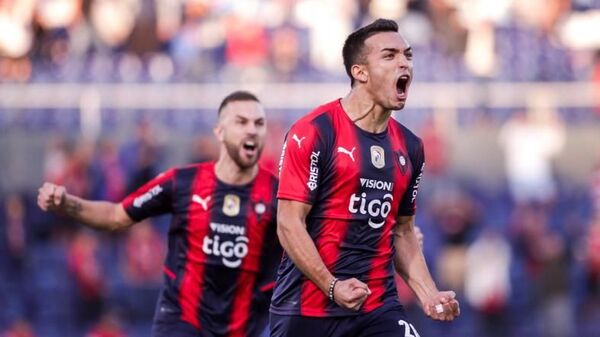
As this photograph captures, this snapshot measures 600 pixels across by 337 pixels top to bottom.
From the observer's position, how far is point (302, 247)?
7.19 meters

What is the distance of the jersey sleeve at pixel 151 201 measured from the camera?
9.44 metres

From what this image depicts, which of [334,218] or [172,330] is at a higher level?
[334,218]

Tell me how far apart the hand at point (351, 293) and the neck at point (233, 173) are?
2.65 m

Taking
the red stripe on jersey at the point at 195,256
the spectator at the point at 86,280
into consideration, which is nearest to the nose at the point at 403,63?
the red stripe on jersey at the point at 195,256

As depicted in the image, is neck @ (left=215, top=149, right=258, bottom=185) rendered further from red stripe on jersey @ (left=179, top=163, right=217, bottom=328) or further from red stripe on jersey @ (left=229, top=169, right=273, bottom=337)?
red stripe on jersey @ (left=229, top=169, right=273, bottom=337)

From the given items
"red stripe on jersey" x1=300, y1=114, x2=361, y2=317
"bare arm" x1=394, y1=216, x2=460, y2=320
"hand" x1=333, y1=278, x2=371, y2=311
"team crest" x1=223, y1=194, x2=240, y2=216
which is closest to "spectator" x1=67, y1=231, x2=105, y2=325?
"team crest" x1=223, y1=194, x2=240, y2=216

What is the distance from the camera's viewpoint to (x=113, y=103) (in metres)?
18.7

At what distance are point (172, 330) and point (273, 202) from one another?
3.62 ft

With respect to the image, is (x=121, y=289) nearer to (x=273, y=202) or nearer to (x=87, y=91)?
(x=87, y=91)

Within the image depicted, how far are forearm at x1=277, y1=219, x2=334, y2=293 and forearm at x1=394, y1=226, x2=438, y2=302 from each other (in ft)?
2.48

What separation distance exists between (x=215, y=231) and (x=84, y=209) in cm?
90

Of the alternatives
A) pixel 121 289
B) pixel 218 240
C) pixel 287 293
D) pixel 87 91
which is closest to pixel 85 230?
pixel 121 289

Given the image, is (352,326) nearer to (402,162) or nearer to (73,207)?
(402,162)

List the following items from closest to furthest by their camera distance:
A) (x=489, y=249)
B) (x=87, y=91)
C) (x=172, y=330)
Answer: (x=172, y=330), (x=489, y=249), (x=87, y=91)
